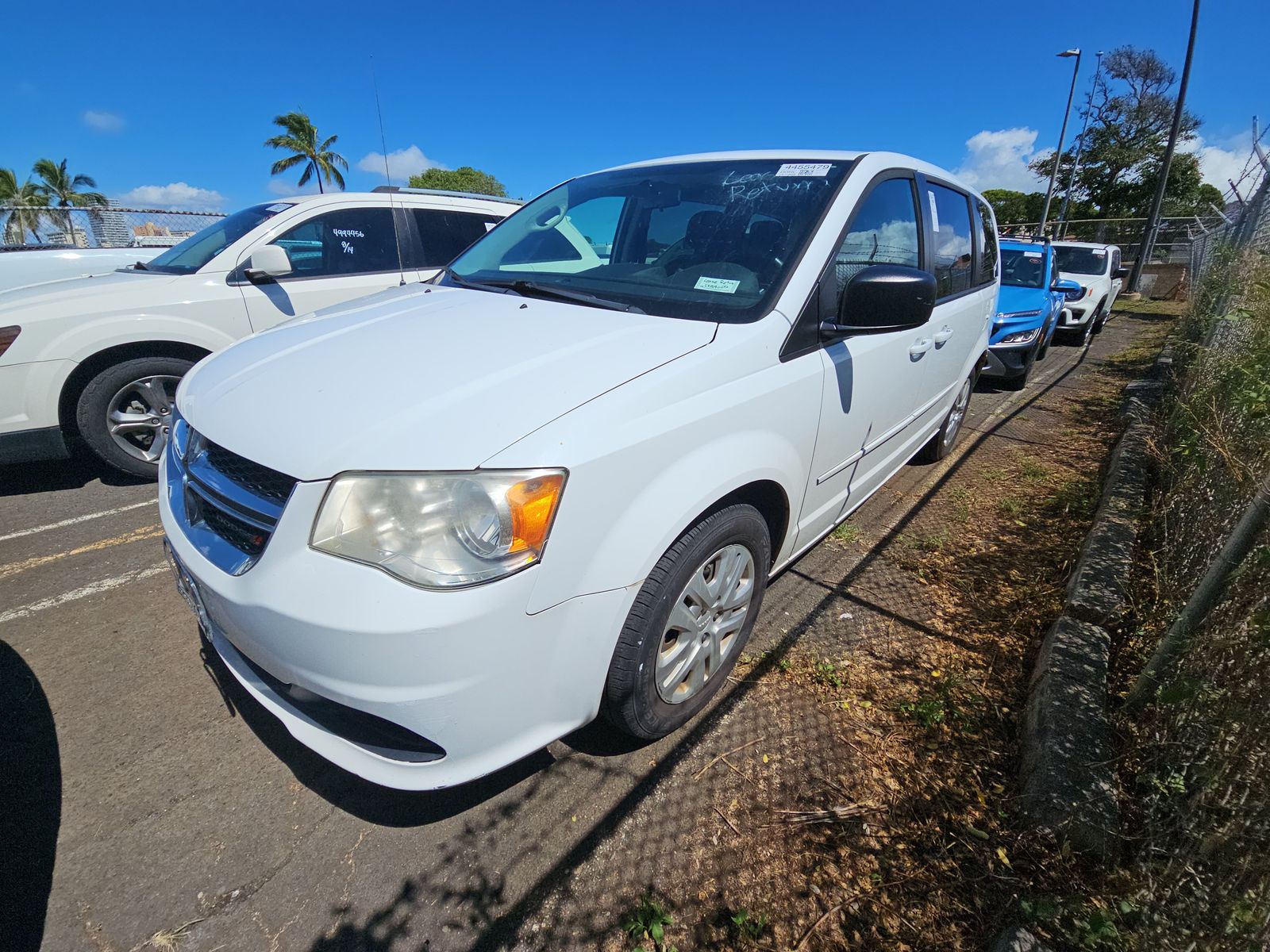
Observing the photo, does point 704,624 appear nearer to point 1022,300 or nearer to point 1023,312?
point 1023,312

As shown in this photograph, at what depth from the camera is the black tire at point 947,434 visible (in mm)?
4371

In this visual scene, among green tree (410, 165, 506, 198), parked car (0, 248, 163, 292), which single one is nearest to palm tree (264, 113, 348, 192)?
green tree (410, 165, 506, 198)

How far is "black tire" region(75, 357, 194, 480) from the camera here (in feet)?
12.0

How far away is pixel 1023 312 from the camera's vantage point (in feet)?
21.8

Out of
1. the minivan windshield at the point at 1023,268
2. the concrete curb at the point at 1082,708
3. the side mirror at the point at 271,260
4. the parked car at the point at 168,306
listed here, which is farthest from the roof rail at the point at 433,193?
the minivan windshield at the point at 1023,268

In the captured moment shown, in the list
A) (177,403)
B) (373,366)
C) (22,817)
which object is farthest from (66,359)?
(373,366)

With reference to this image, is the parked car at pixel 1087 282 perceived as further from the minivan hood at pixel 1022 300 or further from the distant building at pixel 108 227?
the distant building at pixel 108 227

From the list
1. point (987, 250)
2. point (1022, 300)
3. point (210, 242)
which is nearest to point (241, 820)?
point (210, 242)

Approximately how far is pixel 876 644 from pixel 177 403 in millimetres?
2798

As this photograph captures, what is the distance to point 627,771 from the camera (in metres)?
2.01

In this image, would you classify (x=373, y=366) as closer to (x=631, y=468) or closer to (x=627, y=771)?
(x=631, y=468)

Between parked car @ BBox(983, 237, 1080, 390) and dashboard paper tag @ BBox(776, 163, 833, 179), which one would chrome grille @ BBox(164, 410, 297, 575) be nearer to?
dashboard paper tag @ BBox(776, 163, 833, 179)

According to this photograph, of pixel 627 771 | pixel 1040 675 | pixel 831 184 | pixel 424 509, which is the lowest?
pixel 627 771

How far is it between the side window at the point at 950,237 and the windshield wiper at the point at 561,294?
6.02 feet
